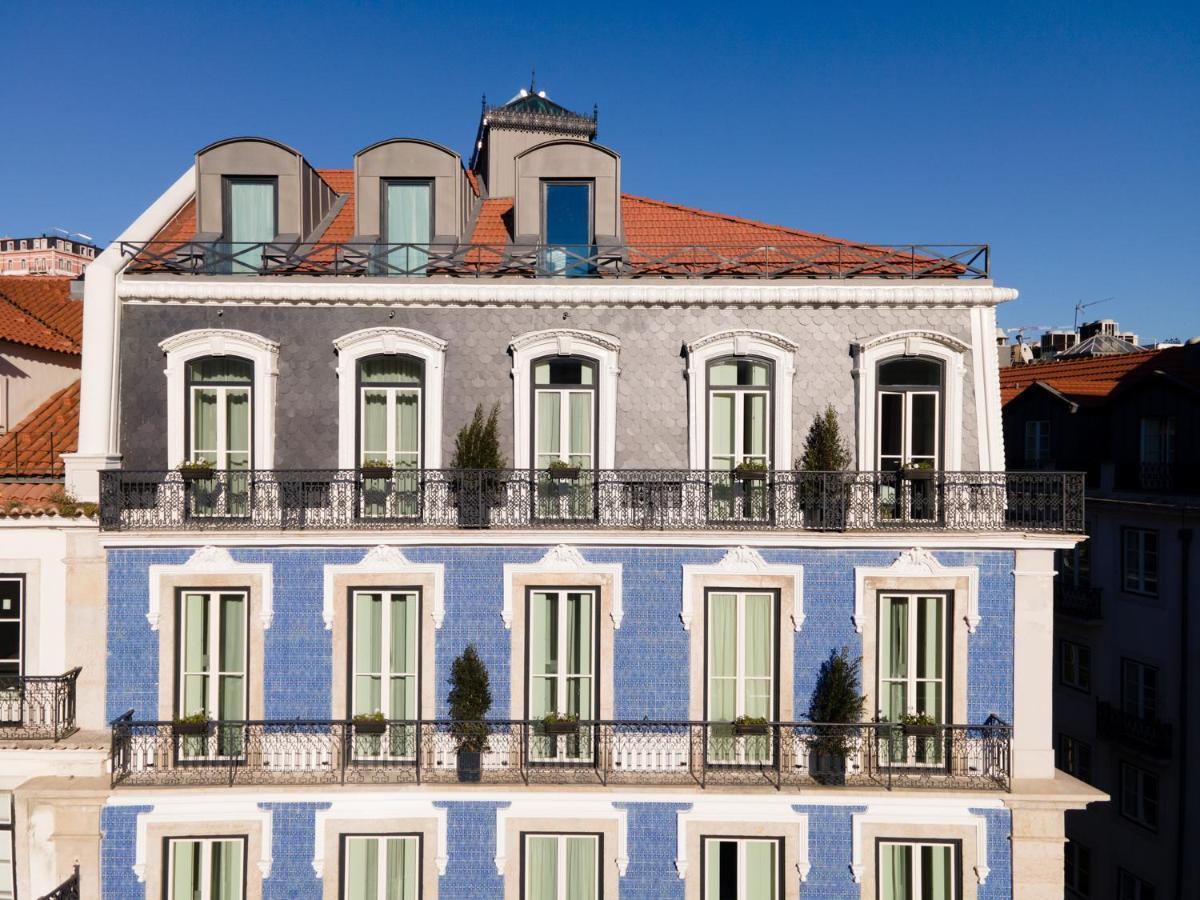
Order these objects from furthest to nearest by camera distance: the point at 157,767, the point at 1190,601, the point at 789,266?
the point at 1190,601, the point at 789,266, the point at 157,767

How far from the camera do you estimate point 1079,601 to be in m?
25.5

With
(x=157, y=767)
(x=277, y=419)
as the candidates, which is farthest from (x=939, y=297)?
(x=157, y=767)

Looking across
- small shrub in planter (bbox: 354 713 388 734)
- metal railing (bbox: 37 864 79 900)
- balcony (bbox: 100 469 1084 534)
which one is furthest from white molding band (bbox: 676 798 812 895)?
metal railing (bbox: 37 864 79 900)

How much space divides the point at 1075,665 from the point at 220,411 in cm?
2670

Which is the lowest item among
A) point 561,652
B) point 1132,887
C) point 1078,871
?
point 1078,871

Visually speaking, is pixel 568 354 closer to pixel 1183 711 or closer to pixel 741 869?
pixel 741 869

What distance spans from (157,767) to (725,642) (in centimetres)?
1014

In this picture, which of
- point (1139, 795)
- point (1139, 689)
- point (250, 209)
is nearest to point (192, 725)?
point (250, 209)

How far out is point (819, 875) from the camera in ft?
45.9

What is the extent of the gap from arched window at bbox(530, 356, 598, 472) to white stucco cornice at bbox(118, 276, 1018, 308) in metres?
1.19

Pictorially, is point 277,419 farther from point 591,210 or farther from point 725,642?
point 725,642

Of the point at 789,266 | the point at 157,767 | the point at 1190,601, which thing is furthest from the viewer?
the point at 1190,601

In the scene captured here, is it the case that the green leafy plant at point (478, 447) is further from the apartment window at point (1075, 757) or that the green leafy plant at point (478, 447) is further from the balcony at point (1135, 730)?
the apartment window at point (1075, 757)

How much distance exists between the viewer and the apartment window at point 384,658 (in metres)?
14.3
